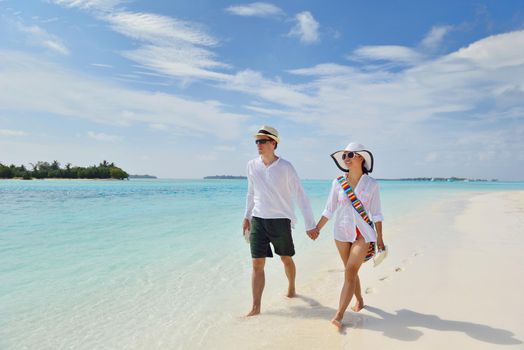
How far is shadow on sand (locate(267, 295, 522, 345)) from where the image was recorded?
322 cm

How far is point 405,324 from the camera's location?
359 cm

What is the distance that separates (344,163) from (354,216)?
58 cm

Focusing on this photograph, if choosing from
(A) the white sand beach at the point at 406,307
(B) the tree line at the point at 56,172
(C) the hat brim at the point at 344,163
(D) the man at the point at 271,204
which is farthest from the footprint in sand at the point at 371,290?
(B) the tree line at the point at 56,172

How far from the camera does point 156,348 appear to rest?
3414mm

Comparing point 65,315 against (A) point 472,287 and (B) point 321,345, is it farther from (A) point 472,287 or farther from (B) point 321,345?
(A) point 472,287

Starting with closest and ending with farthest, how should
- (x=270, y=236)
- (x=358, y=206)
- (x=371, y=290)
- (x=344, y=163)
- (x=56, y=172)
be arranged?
(x=358, y=206)
(x=344, y=163)
(x=270, y=236)
(x=371, y=290)
(x=56, y=172)

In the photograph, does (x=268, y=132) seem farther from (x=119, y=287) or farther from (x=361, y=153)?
(x=119, y=287)

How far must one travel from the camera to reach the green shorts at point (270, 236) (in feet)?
13.5

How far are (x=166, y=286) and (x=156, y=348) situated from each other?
1.98 m

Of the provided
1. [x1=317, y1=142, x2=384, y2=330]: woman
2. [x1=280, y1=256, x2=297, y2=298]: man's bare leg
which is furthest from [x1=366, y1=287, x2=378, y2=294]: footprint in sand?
[x1=317, y1=142, x2=384, y2=330]: woman

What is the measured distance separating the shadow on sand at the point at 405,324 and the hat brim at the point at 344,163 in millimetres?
1570

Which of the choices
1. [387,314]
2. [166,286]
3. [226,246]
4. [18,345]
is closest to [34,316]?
[18,345]

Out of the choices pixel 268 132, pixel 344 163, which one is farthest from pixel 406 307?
pixel 268 132

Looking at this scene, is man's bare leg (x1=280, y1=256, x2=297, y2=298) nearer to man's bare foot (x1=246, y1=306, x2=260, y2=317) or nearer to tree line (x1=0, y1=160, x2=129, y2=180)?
man's bare foot (x1=246, y1=306, x2=260, y2=317)
